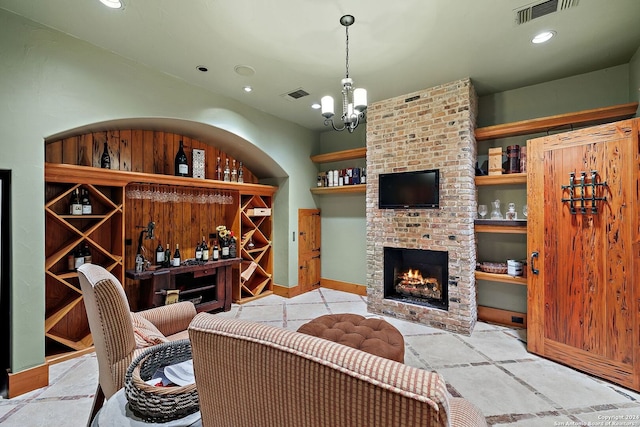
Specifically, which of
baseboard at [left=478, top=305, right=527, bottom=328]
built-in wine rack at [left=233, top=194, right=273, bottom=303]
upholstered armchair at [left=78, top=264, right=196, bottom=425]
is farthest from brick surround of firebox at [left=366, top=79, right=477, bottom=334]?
upholstered armchair at [left=78, top=264, right=196, bottom=425]

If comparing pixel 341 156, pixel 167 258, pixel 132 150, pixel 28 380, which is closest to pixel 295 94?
pixel 341 156

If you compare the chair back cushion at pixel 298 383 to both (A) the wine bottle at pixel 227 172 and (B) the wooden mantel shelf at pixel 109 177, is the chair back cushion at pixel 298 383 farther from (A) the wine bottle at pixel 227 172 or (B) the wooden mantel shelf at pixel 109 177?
(A) the wine bottle at pixel 227 172

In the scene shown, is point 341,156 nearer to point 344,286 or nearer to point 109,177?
point 344,286

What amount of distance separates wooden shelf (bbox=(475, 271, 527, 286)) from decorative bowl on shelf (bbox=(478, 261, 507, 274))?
6 cm

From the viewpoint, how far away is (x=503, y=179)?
3.34 m

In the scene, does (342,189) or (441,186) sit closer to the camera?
(441,186)

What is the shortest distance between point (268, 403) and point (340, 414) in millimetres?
206

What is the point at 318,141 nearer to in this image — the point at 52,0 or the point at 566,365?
the point at 52,0

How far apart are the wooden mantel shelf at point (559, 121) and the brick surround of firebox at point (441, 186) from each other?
0.24m

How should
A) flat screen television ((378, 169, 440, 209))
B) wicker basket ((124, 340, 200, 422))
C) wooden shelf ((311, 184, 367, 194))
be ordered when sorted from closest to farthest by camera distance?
wicker basket ((124, 340, 200, 422)) < flat screen television ((378, 169, 440, 209)) < wooden shelf ((311, 184, 367, 194))

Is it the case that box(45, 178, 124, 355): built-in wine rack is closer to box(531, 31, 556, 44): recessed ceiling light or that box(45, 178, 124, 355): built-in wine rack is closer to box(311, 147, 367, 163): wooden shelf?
box(311, 147, 367, 163): wooden shelf

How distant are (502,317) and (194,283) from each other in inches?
161

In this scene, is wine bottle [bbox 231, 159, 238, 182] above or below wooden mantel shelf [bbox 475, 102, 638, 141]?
below

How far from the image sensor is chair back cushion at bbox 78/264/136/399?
52.2 inches
